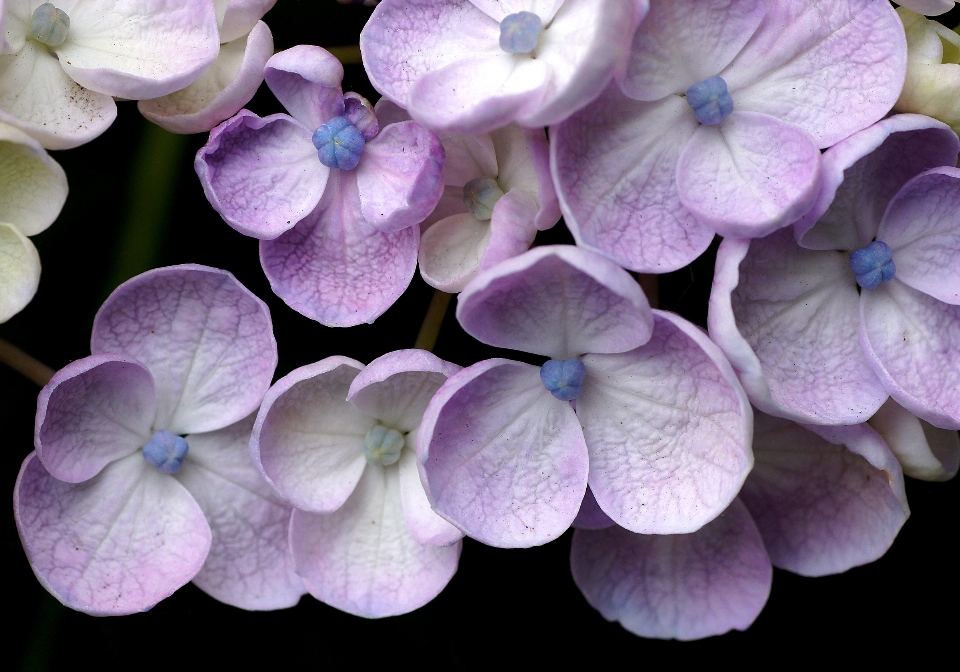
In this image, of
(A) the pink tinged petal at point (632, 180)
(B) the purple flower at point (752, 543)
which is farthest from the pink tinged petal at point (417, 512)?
(A) the pink tinged petal at point (632, 180)

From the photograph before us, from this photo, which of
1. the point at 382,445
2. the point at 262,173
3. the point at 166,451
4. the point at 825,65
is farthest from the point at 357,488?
the point at 825,65

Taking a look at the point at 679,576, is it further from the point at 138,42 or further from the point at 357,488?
the point at 138,42

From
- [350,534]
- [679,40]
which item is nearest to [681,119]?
[679,40]

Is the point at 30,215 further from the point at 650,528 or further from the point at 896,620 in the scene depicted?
the point at 896,620

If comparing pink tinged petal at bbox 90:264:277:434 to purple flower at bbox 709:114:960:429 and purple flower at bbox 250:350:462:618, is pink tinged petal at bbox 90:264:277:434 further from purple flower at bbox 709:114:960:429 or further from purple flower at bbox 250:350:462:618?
purple flower at bbox 709:114:960:429

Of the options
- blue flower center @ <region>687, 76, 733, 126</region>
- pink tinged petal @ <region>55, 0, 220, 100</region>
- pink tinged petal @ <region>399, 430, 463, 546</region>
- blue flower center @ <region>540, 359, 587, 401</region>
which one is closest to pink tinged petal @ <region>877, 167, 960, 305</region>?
blue flower center @ <region>687, 76, 733, 126</region>

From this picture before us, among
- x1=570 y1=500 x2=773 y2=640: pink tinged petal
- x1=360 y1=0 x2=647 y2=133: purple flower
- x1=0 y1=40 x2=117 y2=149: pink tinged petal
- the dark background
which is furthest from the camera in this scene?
the dark background
